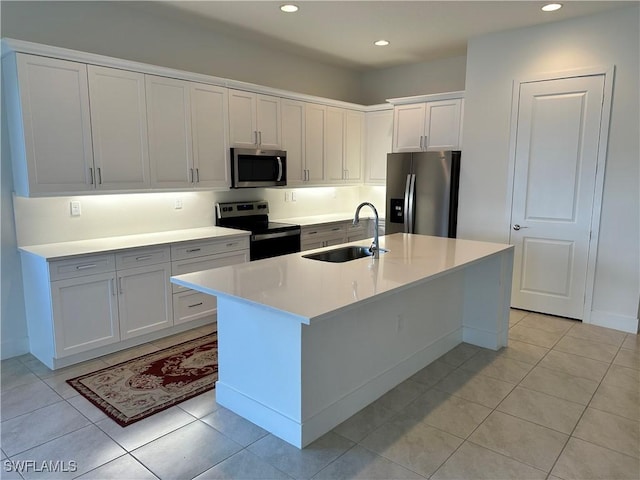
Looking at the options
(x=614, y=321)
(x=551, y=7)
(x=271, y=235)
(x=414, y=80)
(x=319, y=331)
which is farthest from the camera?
(x=414, y=80)

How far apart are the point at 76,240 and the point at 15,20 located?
1679mm

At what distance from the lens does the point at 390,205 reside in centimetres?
517

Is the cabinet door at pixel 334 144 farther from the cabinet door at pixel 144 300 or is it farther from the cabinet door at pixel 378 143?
the cabinet door at pixel 144 300

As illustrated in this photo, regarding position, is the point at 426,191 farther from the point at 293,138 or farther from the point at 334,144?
the point at 293,138

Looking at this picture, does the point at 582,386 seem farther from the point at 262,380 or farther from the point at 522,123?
the point at 522,123

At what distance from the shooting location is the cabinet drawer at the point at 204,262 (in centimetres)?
366

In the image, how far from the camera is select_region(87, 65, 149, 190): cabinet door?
10.8 ft

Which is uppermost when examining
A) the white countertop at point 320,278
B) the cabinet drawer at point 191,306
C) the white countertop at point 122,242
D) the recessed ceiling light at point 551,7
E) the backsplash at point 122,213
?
the recessed ceiling light at point 551,7

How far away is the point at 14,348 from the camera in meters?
3.33

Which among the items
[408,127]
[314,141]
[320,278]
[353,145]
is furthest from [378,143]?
[320,278]

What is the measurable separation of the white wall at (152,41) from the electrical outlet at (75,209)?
48.8 inches

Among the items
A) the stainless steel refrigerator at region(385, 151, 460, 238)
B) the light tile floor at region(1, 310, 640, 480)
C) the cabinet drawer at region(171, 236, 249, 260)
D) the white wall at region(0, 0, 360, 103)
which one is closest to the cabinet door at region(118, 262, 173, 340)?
the cabinet drawer at region(171, 236, 249, 260)

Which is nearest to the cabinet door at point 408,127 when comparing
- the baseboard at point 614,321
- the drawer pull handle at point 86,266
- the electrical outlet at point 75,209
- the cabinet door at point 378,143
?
the cabinet door at point 378,143

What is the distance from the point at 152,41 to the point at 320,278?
9.86ft
